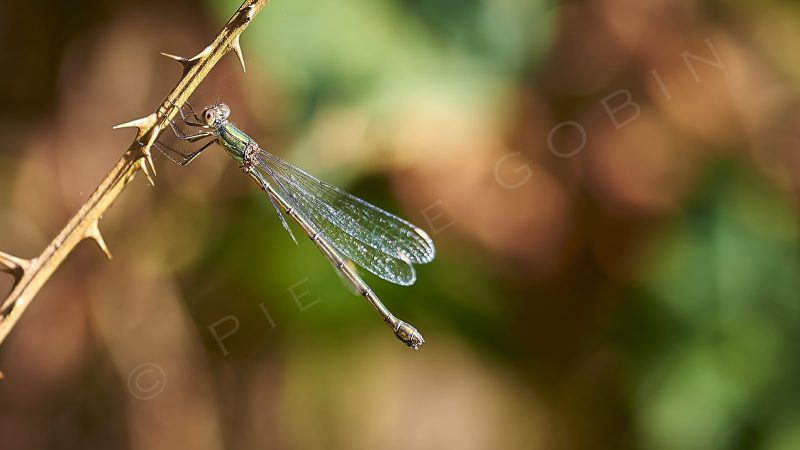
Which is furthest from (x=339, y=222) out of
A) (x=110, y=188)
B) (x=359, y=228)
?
(x=110, y=188)

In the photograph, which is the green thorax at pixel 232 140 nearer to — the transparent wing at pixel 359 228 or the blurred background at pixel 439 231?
the transparent wing at pixel 359 228

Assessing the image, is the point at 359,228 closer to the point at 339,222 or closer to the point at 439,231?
the point at 339,222

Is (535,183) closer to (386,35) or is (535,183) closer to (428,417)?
(386,35)

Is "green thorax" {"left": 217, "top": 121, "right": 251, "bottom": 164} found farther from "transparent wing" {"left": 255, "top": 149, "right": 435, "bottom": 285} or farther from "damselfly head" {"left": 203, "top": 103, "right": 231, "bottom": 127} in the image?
"transparent wing" {"left": 255, "top": 149, "right": 435, "bottom": 285}

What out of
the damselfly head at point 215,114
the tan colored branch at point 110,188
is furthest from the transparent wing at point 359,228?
the tan colored branch at point 110,188

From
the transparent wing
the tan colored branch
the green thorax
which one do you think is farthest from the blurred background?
the tan colored branch
